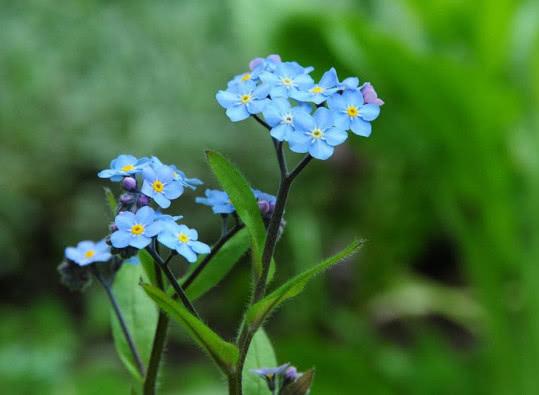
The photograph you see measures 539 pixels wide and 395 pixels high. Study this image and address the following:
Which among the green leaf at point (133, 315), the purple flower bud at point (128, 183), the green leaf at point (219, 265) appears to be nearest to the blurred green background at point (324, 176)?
the green leaf at point (133, 315)

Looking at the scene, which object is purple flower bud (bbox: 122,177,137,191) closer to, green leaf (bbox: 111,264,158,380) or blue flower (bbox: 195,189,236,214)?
blue flower (bbox: 195,189,236,214)

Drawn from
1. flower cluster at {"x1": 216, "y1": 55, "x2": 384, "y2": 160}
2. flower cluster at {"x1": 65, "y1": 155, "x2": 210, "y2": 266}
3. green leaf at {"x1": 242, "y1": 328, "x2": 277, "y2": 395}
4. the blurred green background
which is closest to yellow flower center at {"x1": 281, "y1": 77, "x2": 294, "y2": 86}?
flower cluster at {"x1": 216, "y1": 55, "x2": 384, "y2": 160}

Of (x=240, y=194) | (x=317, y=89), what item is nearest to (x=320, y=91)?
(x=317, y=89)

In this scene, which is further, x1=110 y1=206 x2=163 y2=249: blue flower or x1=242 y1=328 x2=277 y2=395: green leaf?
x1=242 y1=328 x2=277 y2=395: green leaf

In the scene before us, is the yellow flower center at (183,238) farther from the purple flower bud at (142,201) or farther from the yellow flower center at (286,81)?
the yellow flower center at (286,81)

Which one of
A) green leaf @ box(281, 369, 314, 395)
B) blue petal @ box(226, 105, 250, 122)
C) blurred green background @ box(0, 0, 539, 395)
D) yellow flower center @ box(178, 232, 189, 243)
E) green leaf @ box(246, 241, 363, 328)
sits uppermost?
blurred green background @ box(0, 0, 539, 395)

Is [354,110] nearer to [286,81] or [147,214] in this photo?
[286,81]

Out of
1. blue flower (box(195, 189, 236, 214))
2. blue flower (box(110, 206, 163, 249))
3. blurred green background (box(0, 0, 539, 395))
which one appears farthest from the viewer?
blurred green background (box(0, 0, 539, 395))
